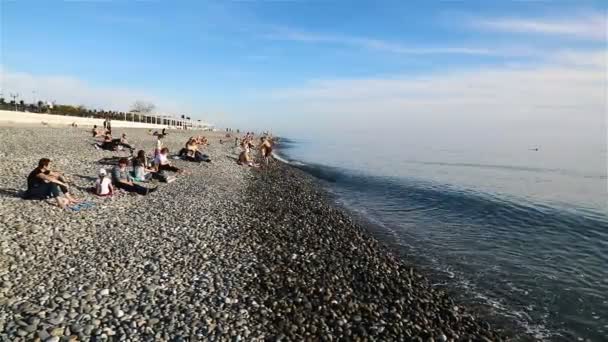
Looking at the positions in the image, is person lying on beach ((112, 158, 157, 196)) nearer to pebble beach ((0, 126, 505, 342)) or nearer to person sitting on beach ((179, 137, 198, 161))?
pebble beach ((0, 126, 505, 342))

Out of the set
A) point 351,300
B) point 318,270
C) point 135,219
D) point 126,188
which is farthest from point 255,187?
point 351,300

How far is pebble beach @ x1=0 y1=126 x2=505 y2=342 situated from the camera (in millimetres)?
6496

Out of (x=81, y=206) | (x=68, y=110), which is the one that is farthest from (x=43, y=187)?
(x=68, y=110)

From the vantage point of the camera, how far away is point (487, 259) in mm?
13570

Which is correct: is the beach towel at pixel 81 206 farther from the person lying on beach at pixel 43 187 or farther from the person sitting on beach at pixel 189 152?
the person sitting on beach at pixel 189 152

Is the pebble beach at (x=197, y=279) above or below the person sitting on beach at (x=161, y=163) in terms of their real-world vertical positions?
below

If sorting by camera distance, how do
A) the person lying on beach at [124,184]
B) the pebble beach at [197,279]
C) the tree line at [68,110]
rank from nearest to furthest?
the pebble beach at [197,279] < the person lying on beach at [124,184] < the tree line at [68,110]

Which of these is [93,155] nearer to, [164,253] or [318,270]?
[164,253]

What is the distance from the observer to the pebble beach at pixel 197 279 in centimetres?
650

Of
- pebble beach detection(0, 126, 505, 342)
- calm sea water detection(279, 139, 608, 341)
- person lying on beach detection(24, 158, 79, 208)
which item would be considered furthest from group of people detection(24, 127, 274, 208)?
calm sea water detection(279, 139, 608, 341)

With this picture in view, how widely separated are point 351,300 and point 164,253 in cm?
463

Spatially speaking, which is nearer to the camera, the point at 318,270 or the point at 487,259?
the point at 318,270

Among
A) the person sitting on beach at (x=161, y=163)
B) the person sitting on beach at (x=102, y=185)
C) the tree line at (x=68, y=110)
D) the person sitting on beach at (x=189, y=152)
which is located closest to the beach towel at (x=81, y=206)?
the person sitting on beach at (x=102, y=185)

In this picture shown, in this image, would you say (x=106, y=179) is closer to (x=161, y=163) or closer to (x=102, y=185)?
(x=102, y=185)
